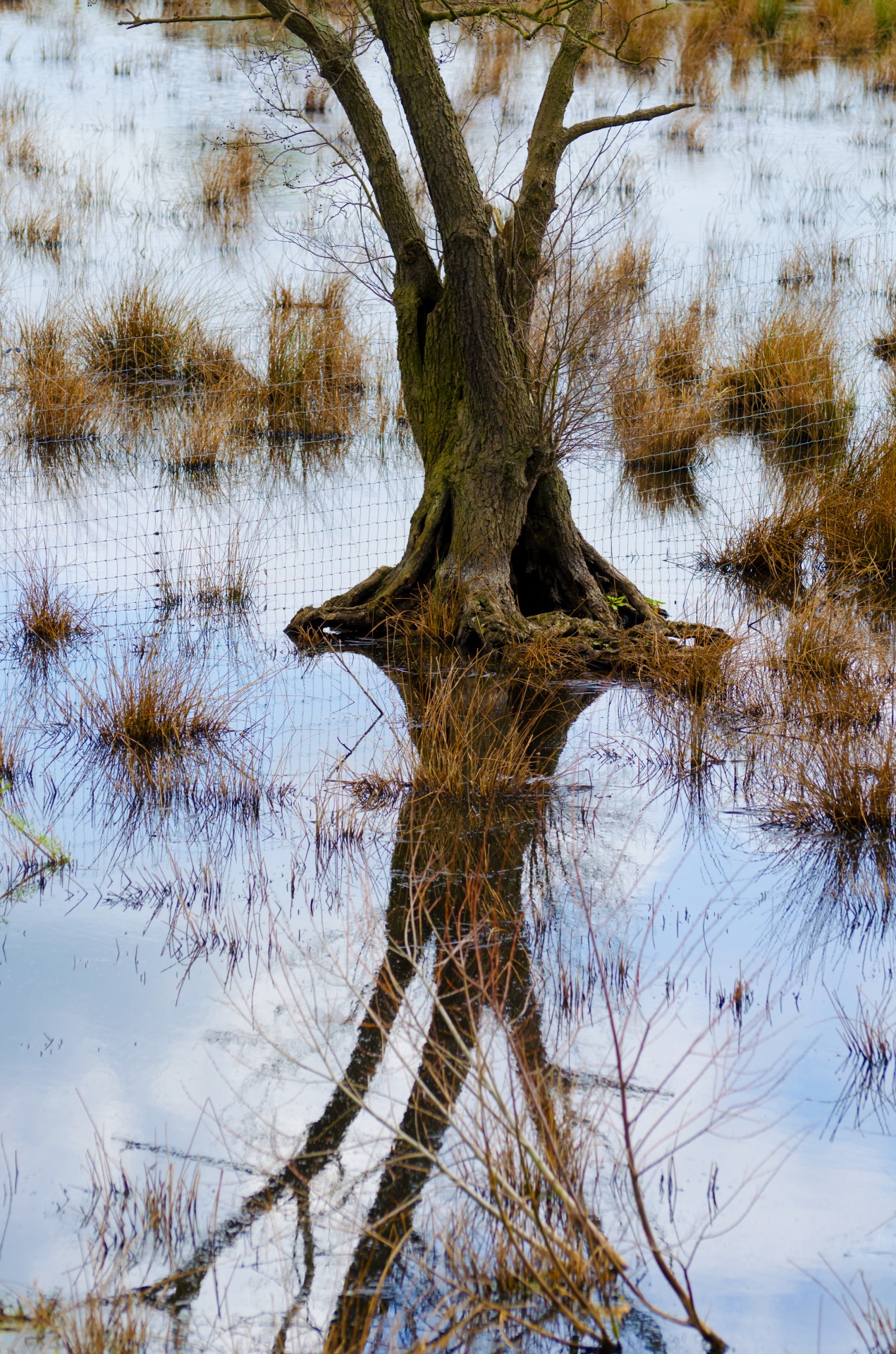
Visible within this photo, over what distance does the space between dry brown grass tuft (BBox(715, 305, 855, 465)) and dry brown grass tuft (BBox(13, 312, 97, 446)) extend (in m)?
3.66

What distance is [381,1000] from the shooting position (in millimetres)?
3055

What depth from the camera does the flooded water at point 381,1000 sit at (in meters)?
2.31

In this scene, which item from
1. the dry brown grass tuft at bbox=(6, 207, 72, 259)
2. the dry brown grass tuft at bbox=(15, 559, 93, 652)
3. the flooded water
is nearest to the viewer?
the flooded water

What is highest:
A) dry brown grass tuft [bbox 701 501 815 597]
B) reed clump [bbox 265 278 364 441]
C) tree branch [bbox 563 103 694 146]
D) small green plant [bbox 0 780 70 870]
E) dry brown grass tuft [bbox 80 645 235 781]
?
tree branch [bbox 563 103 694 146]

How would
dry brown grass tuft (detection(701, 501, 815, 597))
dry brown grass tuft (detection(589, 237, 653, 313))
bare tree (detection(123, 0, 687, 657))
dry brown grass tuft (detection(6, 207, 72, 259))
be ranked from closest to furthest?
bare tree (detection(123, 0, 687, 657)), dry brown grass tuft (detection(701, 501, 815, 597)), dry brown grass tuft (detection(589, 237, 653, 313)), dry brown grass tuft (detection(6, 207, 72, 259))

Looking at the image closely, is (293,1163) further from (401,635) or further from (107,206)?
(107,206)

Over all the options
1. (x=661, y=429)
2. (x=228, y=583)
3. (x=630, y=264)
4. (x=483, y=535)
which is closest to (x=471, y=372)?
(x=483, y=535)

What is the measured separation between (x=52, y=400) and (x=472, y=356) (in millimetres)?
3757

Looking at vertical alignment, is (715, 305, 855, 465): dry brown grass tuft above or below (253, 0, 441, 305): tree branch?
below

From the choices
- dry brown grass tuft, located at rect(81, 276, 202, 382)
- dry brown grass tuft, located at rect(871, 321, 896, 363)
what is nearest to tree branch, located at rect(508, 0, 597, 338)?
dry brown grass tuft, located at rect(81, 276, 202, 382)

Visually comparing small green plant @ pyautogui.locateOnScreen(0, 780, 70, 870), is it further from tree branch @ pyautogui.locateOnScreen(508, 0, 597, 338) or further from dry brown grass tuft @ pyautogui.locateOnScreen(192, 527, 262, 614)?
tree branch @ pyautogui.locateOnScreen(508, 0, 597, 338)

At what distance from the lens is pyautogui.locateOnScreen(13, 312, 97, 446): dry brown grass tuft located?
815 centimetres

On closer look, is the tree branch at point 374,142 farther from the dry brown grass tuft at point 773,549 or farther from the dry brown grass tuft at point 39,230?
the dry brown grass tuft at point 39,230

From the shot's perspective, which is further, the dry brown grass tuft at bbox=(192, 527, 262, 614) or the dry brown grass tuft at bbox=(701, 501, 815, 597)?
the dry brown grass tuft at bbox=(701, 501, 815, 597)
